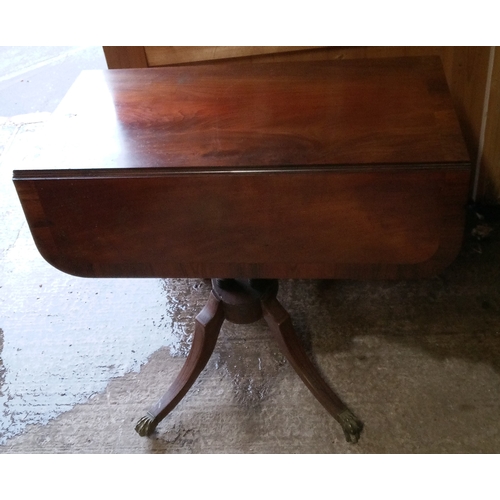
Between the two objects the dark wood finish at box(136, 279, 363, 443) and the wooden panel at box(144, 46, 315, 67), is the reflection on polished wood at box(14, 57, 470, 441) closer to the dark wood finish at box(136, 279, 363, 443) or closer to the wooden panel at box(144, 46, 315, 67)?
the dark wood finish at box(136, 279, 363, 443)

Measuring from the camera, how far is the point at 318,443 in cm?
134

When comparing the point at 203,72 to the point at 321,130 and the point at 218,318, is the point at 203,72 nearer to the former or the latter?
the point at 321,130

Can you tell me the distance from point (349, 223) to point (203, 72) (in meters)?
0.55

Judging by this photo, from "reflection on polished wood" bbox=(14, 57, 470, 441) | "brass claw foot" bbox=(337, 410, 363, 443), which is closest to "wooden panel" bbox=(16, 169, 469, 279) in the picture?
"reflection on polished wood" bbox=(14, 57, 470, 441)

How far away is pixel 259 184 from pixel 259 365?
69cm

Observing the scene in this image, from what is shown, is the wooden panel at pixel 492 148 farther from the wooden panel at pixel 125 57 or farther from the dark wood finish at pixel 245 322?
the wooden panel at pixel 125 57

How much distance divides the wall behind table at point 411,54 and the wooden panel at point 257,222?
0.69 metres

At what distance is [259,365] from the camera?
1525mm

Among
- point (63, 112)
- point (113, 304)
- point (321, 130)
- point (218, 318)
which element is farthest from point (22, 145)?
point (321, 130)

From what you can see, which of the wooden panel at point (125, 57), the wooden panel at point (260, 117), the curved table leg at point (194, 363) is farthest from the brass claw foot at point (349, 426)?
the wooden panel at point (125, 57)

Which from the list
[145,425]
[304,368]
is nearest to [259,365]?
[304,368]

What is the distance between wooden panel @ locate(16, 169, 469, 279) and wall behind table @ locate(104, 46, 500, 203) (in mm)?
693

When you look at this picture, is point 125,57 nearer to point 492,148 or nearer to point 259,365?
point 259,365

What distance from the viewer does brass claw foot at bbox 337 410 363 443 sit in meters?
1.33
